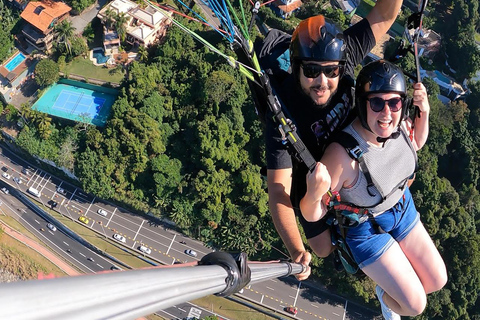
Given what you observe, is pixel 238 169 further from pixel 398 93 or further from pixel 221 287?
pixel 221 287

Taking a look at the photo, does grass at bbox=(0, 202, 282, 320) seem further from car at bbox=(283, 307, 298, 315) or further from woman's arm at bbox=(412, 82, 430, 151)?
woman's arm at bbox=(412, 82, 430, 151)

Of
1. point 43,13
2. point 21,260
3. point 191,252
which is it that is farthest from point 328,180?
point 43,13

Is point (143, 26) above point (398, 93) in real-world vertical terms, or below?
below

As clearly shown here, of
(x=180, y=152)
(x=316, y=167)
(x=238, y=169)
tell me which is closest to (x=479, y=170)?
(x=238, y=169)

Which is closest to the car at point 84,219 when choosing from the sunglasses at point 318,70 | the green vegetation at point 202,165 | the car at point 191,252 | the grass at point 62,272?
the grass at point 62,272

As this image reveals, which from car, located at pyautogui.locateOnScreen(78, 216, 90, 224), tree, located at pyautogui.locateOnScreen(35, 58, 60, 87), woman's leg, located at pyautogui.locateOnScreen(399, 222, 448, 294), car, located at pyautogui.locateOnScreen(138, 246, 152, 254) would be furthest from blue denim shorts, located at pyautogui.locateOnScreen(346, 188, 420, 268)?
tree, located at pyautogui.locateOnScreen(35, 58, 60, 87)

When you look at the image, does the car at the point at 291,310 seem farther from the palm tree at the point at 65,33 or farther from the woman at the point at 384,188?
the palm tree at the point at 65,33

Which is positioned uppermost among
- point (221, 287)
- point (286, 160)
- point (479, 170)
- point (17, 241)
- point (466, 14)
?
point (221, 287)
